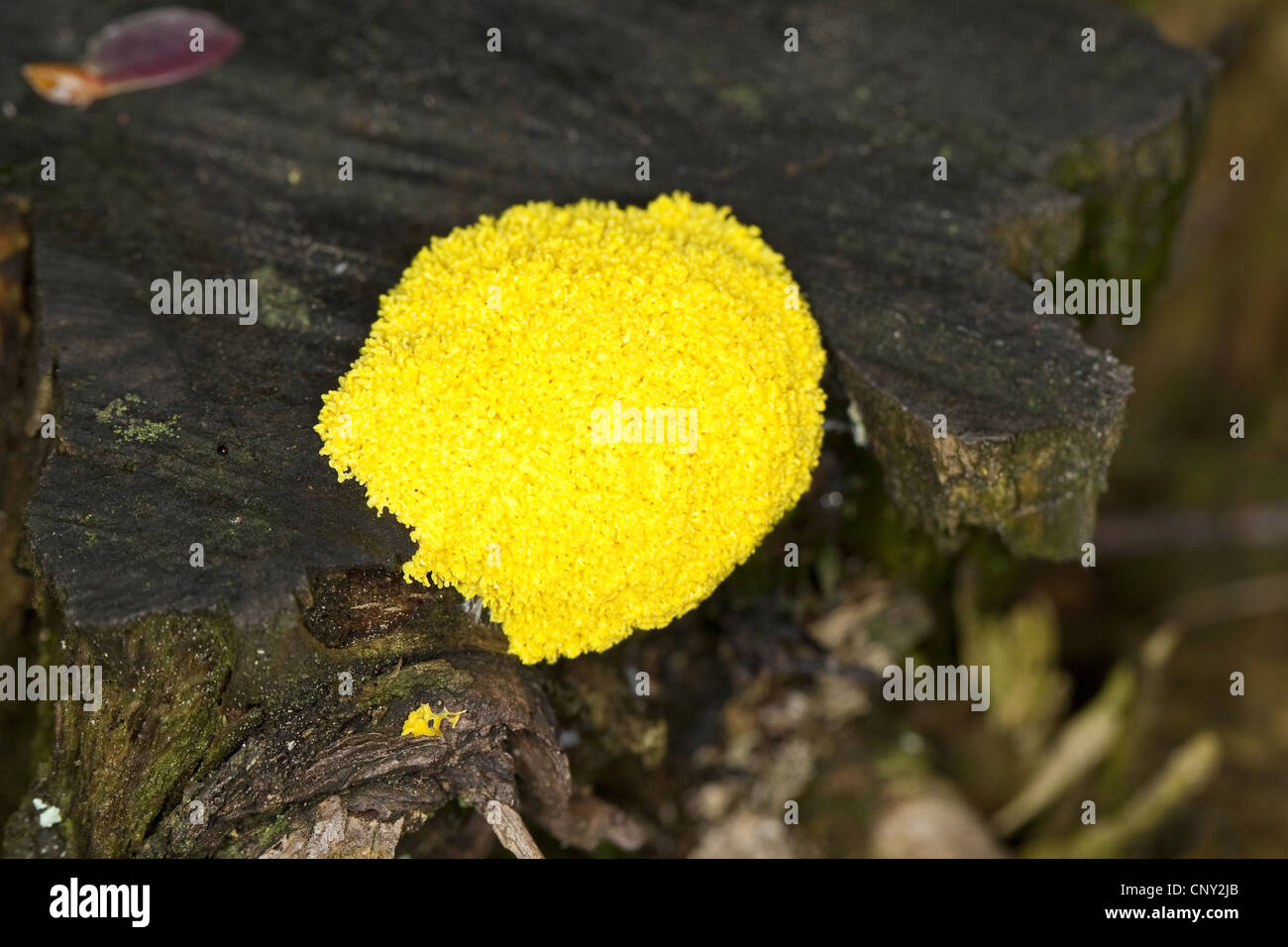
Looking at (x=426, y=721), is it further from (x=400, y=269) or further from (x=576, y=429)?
(x=400, y=269)

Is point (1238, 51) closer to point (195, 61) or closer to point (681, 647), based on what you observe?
point (681, 647)

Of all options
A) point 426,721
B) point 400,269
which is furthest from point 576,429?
point 400,269

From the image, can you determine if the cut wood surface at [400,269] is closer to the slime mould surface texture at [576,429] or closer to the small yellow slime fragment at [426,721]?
the small yellow slime fragment at [426,721]

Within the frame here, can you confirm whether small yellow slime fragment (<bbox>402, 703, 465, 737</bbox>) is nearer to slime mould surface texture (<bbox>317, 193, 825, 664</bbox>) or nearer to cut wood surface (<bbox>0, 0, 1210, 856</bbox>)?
cut wood surface (<bbox>0, 0, 1210, 856</bbox>)

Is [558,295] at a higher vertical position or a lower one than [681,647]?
higher

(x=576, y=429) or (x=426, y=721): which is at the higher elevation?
(x=576, y=429)

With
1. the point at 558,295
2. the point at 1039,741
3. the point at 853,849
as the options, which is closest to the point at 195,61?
the point at 558,295
